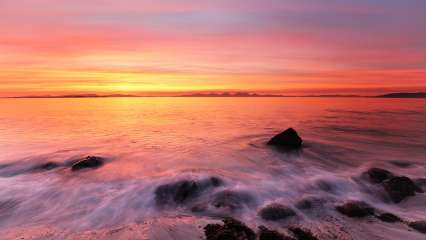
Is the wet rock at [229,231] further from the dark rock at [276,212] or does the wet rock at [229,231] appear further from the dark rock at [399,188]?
the dark rock at [399,188]

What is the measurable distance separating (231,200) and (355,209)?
3.91 m

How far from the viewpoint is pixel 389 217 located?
35.6 ft

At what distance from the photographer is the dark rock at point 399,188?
1298cm

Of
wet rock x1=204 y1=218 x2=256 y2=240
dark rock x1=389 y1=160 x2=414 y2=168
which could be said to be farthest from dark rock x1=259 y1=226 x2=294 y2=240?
dark rock x1=389 y1=160 x2=414 y2=168

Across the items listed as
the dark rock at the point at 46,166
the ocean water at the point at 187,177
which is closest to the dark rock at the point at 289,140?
the ocean water at the point at 187,177

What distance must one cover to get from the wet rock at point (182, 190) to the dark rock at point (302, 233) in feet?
13.3

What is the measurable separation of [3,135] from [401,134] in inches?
1386

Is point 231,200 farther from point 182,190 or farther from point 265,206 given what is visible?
point 182,190

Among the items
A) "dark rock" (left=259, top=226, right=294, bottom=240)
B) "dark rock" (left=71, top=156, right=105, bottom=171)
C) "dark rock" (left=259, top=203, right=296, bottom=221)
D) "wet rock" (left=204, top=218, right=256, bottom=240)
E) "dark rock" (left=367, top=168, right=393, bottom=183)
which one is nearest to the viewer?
"wet rock" (left=204, top=218, right=256, bottom=240)

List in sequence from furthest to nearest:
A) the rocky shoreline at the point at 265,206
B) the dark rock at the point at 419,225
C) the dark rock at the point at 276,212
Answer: the dark rock at the point at 276,212 → the dark rock at the point at 419,225 → the rocky shoreline at the point at 265,206

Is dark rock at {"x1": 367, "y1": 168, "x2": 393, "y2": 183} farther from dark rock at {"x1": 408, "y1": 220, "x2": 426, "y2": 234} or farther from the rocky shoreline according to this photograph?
dark rock at {"x1": 408, "y1": 220, "x2": 426, "y2": 234}

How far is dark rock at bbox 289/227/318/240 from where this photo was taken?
9234 millimetres

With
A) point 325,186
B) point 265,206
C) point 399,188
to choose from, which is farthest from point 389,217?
point 265,206

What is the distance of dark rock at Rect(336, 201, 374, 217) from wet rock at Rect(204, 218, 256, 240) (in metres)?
3.62
